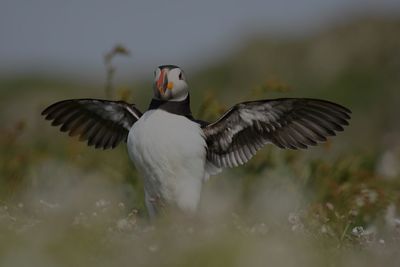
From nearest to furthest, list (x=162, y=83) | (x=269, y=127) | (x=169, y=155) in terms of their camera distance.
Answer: (x=169, y=155), (x=162, y=83), (x=269, y=127)

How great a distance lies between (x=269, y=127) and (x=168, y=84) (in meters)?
1.00

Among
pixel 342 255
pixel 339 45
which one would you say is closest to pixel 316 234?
pixel 342 255

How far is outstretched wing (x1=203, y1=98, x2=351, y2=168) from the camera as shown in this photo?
747 cm

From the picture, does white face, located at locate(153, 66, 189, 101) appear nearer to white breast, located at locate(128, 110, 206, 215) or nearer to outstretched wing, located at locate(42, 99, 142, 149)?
white breast, located at locate(128, 110, 206, 215)

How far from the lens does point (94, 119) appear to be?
817 cm

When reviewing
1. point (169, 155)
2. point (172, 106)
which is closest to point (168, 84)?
point (172, 106)

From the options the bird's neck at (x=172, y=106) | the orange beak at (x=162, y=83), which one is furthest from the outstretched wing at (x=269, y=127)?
the orange beak at (x=162, y=83)

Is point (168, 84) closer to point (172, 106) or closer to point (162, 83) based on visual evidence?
point (162, 83)

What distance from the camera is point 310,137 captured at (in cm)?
767

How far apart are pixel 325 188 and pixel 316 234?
3252 mm

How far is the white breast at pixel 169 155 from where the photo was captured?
689cm

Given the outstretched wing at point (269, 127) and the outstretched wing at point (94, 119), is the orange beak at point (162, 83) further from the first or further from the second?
the outstretched wing at point (94, 119)

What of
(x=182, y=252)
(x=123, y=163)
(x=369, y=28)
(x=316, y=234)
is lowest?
(x=369, y=28)

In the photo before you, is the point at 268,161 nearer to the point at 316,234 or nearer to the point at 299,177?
the point at 299,177
